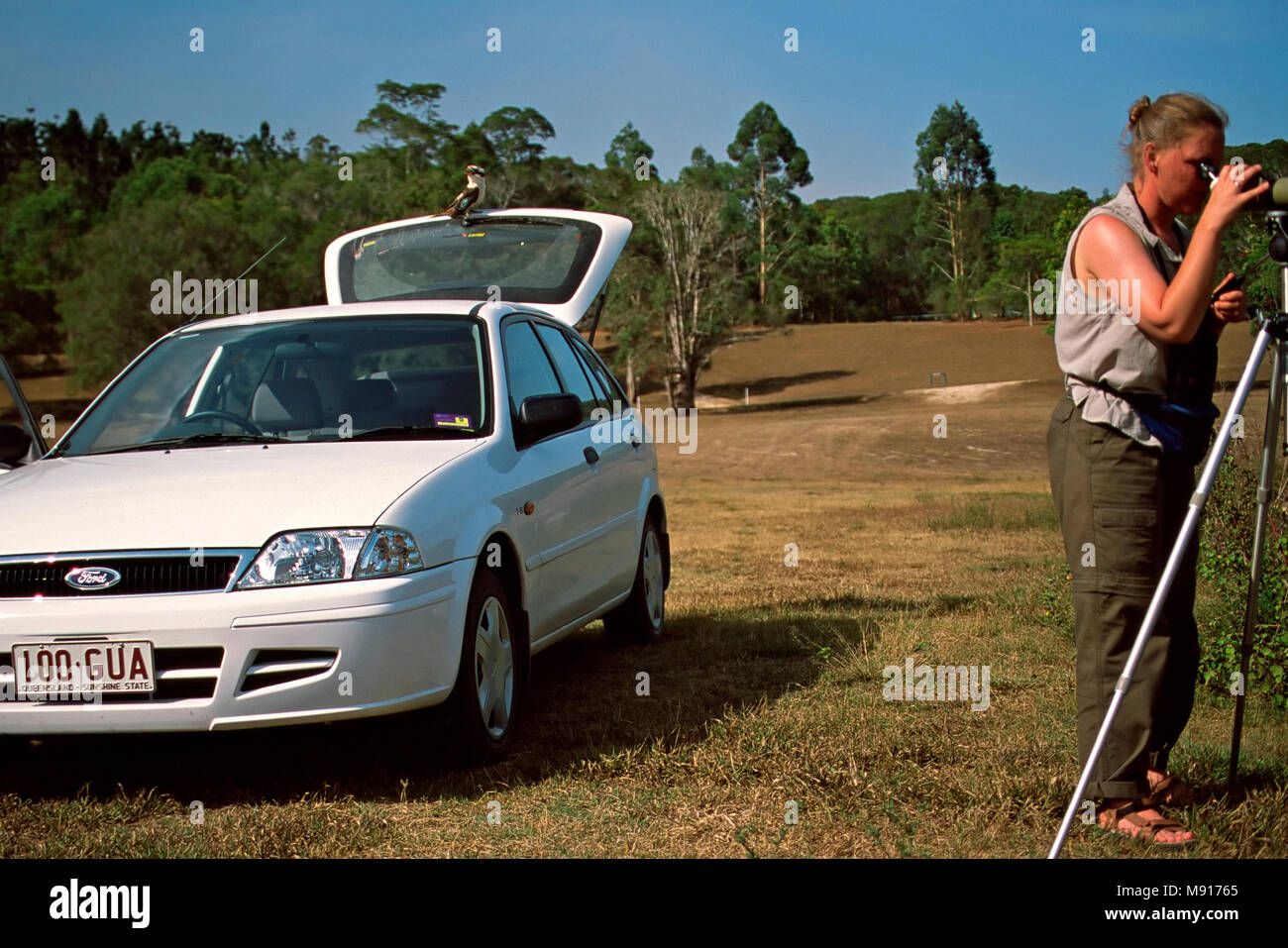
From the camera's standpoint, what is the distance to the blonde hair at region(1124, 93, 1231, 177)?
152 inches

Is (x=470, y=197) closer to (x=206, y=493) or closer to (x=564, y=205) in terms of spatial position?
(x=206, y=493)

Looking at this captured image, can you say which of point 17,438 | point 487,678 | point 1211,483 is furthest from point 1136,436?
point 17,438

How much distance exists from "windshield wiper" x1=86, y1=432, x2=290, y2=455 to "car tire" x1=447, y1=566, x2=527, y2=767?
112 cm

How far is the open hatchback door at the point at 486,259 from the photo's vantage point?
25.4 ft

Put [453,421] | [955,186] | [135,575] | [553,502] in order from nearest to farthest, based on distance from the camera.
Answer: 1. [135,575]
2. [453,421]
3. [553,502]
4. [955,186]

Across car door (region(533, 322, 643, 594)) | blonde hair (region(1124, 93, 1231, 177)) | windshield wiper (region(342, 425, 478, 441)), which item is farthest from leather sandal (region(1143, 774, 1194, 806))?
car door (region(533, 322, 643, 594))

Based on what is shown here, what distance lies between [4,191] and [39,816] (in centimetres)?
10328

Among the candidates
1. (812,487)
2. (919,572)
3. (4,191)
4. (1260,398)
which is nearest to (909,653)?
(919,572)

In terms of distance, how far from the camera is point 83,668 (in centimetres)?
443

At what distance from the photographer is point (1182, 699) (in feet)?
13.3

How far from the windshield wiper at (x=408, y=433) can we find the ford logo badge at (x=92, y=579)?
1268mm

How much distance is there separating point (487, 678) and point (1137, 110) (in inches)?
116

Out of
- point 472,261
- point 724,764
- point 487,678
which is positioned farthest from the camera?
point 472,261
